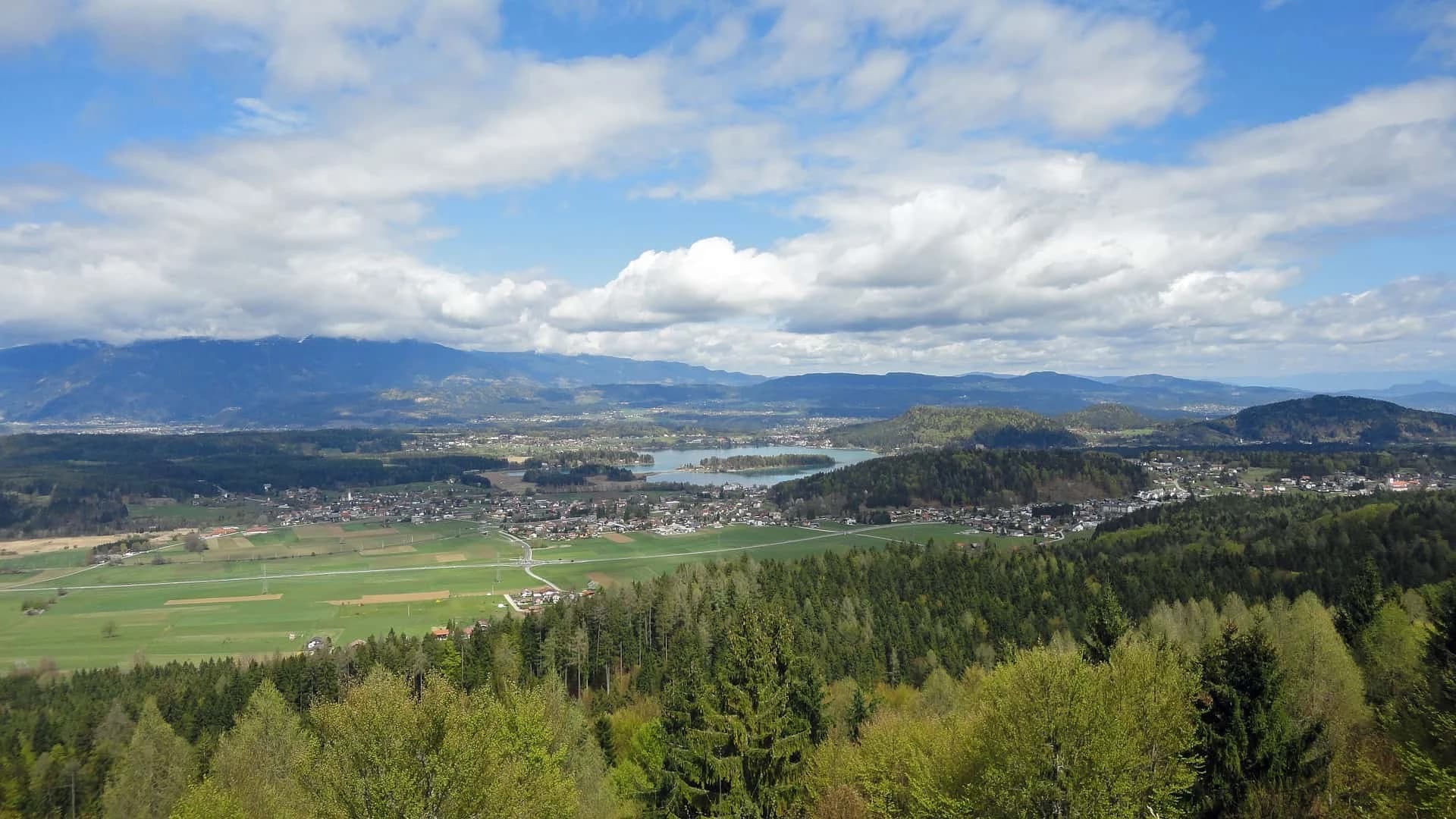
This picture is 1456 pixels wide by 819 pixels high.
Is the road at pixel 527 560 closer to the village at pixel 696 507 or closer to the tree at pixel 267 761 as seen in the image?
the village at pixel 696 507

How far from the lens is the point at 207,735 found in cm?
4075

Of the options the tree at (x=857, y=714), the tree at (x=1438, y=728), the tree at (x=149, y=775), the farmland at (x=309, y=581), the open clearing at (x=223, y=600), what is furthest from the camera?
the open clearing at (x=223, y=600)

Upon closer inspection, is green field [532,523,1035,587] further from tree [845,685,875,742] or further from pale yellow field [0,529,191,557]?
pale yellow field [0,529,191,557]

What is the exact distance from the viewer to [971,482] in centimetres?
14375

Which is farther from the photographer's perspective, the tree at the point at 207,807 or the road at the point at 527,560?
the road at the point at 527,560

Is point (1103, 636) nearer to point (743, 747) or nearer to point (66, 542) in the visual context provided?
point (743, 747)

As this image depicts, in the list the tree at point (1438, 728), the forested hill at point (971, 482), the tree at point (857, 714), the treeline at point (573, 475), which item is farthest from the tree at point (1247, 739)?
the treeline at point (573, 475)

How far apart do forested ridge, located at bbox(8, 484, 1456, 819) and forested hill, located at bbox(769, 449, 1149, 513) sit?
2409 inches

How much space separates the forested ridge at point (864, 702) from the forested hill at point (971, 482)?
201 ft

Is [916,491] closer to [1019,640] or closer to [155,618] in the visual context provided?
[1019,640]

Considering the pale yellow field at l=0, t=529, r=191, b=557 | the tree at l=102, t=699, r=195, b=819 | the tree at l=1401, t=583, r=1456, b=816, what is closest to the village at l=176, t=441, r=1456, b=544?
the pale yellow field at l=0, t=529, r=191, b=557

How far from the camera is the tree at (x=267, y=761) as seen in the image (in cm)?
1934

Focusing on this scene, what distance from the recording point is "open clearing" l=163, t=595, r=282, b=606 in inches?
3002

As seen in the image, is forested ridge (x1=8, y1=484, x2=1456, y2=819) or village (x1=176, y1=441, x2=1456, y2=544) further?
village (x1=176, y1=441, x2=1456, y2=544)
